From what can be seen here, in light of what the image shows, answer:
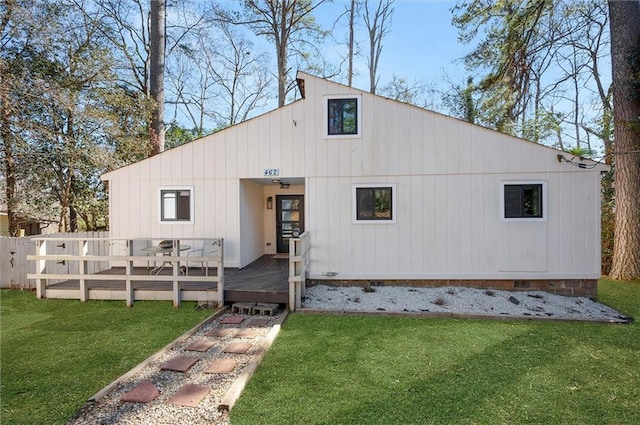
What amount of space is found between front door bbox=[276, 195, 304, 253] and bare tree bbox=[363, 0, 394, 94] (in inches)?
429

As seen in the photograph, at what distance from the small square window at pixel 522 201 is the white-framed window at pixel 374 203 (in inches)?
94.6

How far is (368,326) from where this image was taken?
192 inches

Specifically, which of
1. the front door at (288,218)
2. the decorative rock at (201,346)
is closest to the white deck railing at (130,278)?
the decorative rock at (201,346)

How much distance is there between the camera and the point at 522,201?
Answer: 6.83 meters

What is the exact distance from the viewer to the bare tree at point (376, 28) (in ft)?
56.8

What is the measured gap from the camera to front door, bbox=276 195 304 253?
10.2 m

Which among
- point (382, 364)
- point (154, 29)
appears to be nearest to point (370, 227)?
point (382, 364)

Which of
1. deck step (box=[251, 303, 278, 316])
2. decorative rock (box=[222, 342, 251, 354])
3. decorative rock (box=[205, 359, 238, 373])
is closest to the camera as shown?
decorative rock (box=[205, 359, 238, 373])

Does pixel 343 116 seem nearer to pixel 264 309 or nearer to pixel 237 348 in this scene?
pixel 264 309

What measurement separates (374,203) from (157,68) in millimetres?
9980

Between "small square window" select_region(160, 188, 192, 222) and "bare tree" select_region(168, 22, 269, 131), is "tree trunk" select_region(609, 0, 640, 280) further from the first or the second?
"bare tree" select_region(168, 22, 269, 131)

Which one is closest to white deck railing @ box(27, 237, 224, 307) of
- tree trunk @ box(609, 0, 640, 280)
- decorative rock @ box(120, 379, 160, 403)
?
decorative rock @ box(120, 379, 160, 403)

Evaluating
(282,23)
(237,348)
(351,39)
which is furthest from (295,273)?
(351,39)

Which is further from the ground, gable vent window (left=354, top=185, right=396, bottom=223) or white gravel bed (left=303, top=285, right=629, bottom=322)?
gable vent window (left=354, top=185, right=396, bottom=223)
